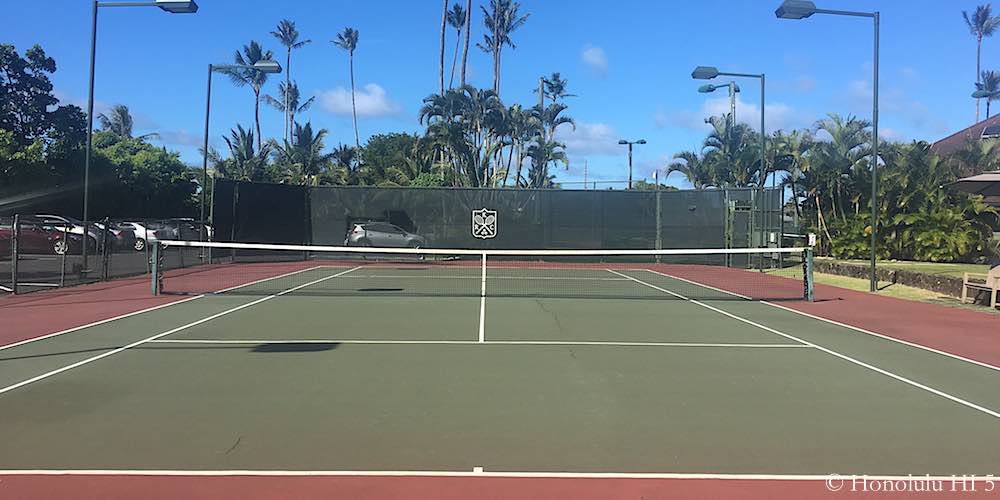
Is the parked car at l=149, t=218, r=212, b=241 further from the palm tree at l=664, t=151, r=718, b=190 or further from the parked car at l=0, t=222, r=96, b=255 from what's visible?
the palm tree at l=664, t=151, r=718, b=190

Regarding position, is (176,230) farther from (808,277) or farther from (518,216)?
(808,277)

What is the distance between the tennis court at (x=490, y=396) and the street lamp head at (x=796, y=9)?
7.65 meters

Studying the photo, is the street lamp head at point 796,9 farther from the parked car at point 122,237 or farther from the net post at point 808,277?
the parked car at point 122,237

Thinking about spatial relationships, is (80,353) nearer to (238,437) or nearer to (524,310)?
(238,437)

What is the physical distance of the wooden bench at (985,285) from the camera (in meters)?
14.9

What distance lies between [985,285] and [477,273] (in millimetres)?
14851

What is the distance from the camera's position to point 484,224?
1183 inches

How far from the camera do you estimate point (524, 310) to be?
44.9 feet

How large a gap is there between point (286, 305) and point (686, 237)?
786 inches

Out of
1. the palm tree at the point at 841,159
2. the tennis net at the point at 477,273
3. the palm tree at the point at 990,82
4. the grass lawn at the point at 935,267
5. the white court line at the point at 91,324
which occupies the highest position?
the palm tree at the point at 990,82

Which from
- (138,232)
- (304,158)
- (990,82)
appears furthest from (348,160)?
(990,82)

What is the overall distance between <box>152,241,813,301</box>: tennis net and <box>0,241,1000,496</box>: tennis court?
3590 millimetres

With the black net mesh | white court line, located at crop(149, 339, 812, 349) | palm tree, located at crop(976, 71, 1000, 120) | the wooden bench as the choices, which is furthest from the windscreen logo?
palm tree, located at crop(976, 71, 1000, 120)

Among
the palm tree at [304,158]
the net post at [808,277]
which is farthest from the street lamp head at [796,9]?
the palm tree at [304,158]
